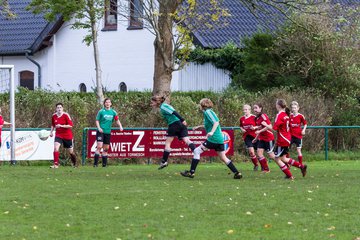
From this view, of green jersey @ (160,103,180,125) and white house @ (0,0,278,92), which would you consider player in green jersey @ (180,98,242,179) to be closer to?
green jersey @ (160,103,180,125)

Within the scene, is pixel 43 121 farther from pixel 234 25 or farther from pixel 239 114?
pixel 234 25

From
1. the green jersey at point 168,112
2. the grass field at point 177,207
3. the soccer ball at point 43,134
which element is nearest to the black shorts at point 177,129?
the green jersey at point 168,112

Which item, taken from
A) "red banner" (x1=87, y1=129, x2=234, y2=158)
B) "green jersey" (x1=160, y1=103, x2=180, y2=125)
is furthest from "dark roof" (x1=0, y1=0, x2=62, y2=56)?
"green jersey" (x1=160, y1=103, x2=180, y2=125)

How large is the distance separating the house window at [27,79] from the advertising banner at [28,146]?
21575mm

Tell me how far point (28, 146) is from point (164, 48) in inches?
280

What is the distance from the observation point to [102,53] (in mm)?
46219

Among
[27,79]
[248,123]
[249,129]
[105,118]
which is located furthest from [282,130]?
[27,79]

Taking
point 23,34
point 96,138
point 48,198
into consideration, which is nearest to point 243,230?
point 48,198

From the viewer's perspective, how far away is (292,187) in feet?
60.4

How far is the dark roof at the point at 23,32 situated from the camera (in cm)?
4766

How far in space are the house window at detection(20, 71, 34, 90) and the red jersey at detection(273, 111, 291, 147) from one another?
1179 inches

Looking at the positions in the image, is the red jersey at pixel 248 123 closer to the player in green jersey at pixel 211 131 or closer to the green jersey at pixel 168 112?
the green jersey at pixel 168 112

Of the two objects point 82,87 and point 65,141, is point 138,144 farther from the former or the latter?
point 82,87

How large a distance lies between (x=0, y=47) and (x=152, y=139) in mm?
21665
